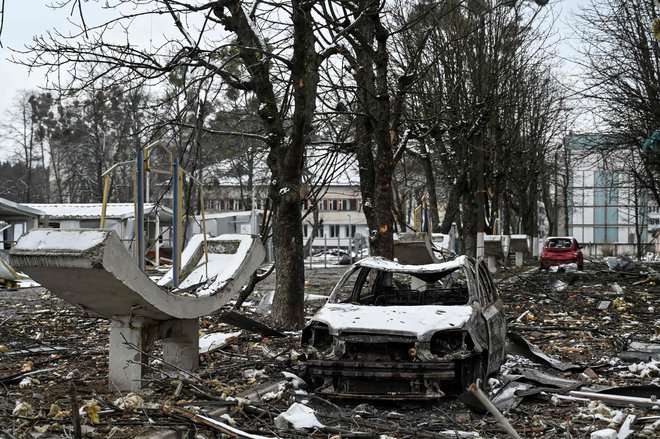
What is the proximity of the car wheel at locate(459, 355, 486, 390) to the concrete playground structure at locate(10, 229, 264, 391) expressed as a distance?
2.97 metres

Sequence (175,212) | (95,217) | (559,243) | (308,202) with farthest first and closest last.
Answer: (308,202) < (95,217) < (559,243) < (175,212)

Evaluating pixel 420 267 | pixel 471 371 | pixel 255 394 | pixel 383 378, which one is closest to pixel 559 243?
pixel 420 267

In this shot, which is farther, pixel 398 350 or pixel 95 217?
pixel 95 217

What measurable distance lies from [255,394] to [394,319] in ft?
5.39

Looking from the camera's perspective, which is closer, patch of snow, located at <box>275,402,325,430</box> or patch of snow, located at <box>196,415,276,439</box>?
patch of snow, located at <box>196,415,276,439</box>

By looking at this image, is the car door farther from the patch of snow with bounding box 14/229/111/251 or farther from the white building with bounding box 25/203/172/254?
the white building with bounding box 25/203/172/254

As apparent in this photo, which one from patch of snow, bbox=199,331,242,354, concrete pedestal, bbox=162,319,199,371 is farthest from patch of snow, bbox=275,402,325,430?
patch of snow, bbox=199,331,242,354

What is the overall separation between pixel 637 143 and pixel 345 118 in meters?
10.3

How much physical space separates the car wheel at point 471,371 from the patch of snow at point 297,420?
5.76 ft

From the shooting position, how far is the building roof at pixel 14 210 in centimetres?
3541

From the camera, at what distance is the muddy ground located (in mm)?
7027

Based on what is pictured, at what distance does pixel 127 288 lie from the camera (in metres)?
8.06

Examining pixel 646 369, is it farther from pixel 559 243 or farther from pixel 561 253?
pixel 559 243

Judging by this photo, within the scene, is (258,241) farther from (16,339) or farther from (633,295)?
(633,295)
